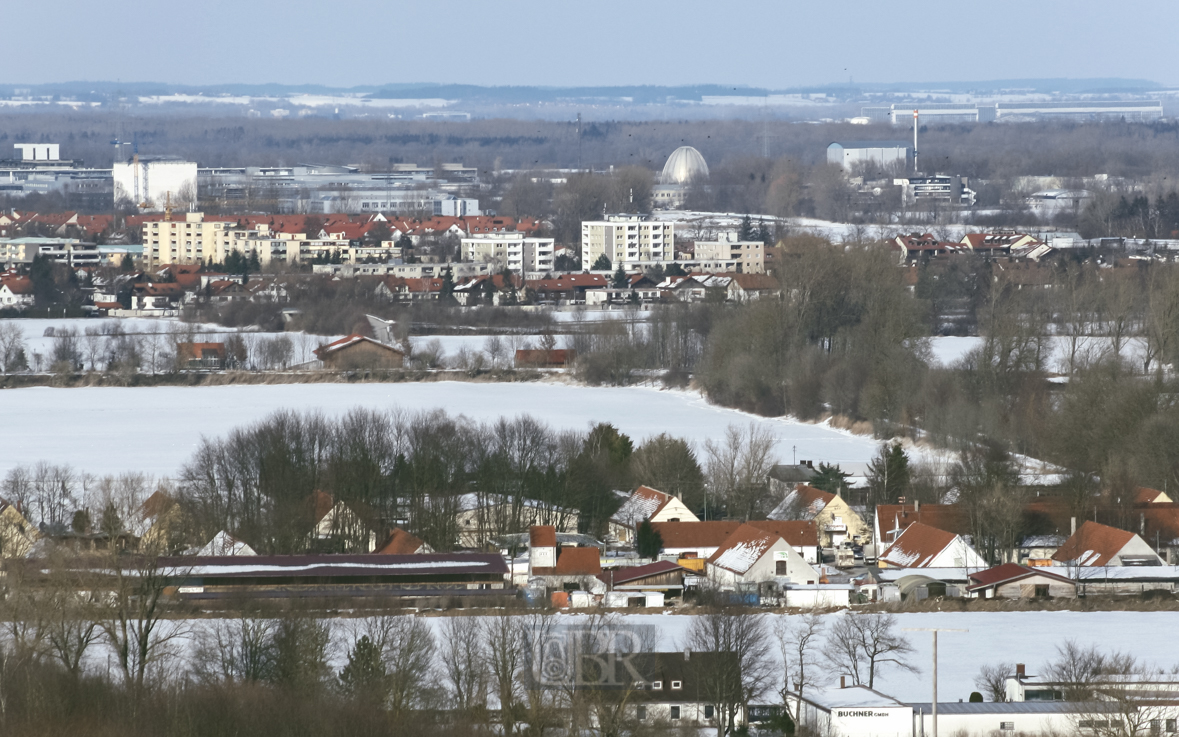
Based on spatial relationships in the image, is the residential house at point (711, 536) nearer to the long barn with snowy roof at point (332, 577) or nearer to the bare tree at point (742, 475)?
the bare tree at point (742, 475)

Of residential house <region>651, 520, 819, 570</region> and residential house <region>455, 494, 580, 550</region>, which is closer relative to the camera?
residential house <region>651, 520, 819, 570</region>

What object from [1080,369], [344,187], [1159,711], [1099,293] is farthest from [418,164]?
[1159,711]

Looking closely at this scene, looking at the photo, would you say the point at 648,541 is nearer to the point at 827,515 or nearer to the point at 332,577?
the point at 827,515

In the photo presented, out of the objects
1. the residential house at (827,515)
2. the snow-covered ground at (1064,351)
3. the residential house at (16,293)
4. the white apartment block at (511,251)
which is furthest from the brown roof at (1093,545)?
the white apartment block at (511,251)

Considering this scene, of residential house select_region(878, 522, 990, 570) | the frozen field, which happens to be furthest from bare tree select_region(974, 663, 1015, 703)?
the frozen field

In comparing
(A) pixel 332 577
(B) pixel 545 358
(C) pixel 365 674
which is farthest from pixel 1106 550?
(B) pixel 545 358

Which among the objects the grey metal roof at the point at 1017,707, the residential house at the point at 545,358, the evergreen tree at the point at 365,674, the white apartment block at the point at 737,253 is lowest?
the residential house at the point at 545,358

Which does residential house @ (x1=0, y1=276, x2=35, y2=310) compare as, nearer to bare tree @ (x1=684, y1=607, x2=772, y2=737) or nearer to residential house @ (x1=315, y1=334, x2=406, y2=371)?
residential house @ (x1=315, y1=334, x2=406, y2=371)
